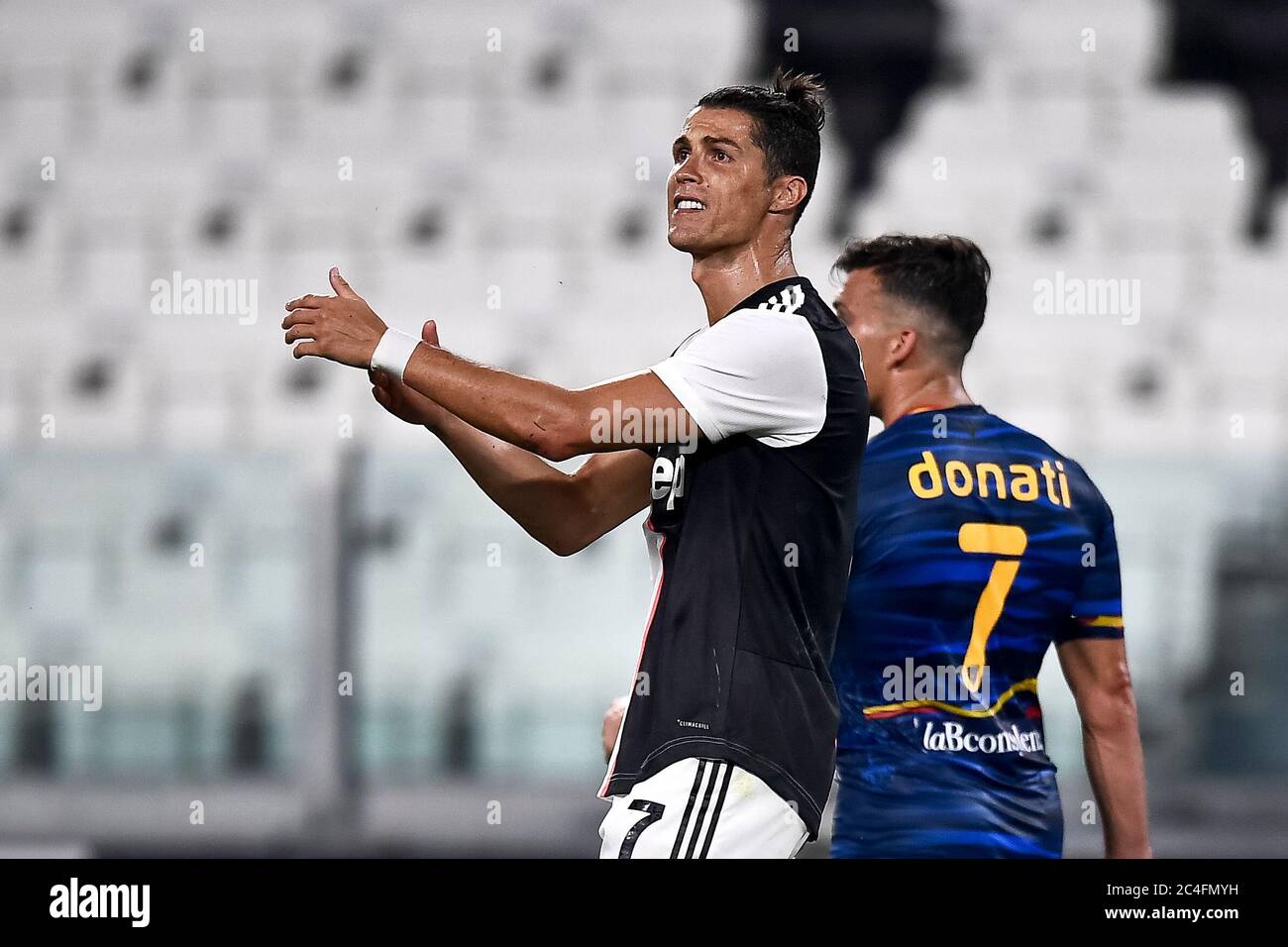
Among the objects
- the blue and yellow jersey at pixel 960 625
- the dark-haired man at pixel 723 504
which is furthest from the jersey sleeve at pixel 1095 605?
the dark-haired man at pixel 723 504

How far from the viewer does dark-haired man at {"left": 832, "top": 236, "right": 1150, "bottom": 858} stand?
2930 millimetres

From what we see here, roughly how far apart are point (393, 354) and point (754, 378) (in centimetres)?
70

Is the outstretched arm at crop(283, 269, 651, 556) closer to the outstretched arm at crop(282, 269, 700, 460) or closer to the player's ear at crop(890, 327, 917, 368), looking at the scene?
the outstretched arm at crop(282, 269, 700, 460)

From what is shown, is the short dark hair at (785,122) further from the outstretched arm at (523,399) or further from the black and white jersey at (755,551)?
the outstretched arm at (523,399)

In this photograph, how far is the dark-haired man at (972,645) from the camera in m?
2.93

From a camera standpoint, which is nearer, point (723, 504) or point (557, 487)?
point (723, 504)

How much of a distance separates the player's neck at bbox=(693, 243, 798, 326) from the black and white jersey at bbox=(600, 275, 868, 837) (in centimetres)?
13

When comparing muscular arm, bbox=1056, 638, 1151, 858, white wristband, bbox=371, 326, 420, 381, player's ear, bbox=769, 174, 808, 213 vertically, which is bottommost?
muscular arm, bbox=1056, 638, 1151, 858

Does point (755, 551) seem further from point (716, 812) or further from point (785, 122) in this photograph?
point (785, 122)

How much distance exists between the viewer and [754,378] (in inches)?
99.3

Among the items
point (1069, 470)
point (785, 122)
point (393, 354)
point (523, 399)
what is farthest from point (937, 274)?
point (393, 354)

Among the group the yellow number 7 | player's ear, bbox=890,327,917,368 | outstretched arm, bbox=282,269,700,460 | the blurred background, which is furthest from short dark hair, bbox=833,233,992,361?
the blurred background
